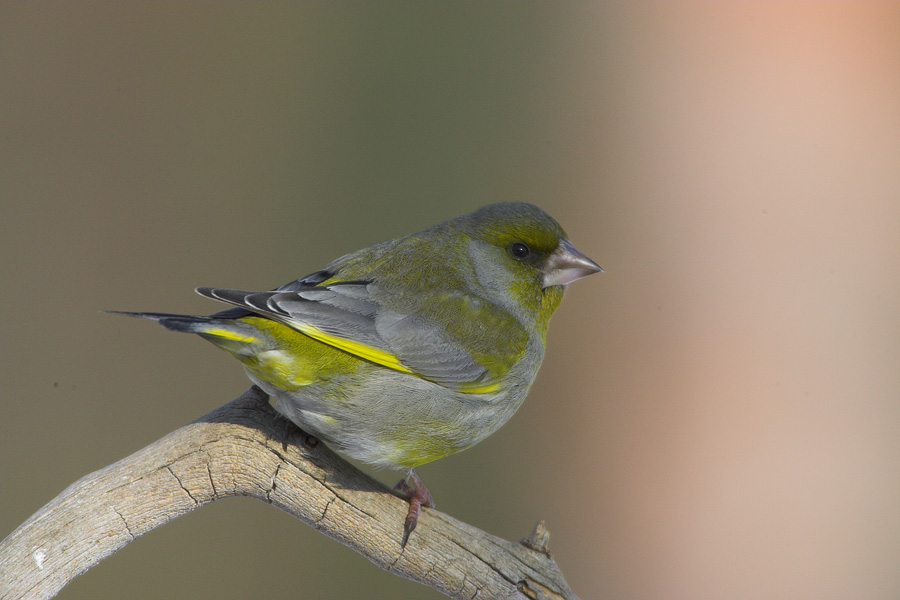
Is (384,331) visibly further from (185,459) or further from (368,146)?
(368,146)

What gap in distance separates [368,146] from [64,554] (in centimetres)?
242

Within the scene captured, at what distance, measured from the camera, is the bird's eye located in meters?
2.12

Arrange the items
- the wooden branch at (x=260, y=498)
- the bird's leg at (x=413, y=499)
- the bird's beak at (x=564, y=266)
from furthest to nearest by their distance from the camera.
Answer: the bird's beak at (x=564, y=266) < the bird's leg at (x=413, y=499) < the wooden branch at (x=260, y=498)

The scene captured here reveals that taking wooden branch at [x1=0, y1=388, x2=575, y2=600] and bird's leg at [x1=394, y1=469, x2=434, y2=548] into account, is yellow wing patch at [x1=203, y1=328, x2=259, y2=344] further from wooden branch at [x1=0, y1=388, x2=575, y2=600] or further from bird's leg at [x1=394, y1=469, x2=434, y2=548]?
bird's leg at [x1=394, y1=469, x2=434, y2=548]

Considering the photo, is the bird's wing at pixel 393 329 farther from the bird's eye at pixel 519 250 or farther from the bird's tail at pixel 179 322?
the bird's eye at pixel 519 250

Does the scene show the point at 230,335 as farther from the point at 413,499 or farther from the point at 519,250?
the point at 519,250

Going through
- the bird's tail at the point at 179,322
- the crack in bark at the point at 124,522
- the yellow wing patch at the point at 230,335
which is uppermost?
the bird's tail at the point at 179,322

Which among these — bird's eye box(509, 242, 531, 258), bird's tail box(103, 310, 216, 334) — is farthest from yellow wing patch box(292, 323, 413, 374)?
bird's eye box(509, 242, 531, 258)

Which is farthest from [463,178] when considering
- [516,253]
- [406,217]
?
[516,253]

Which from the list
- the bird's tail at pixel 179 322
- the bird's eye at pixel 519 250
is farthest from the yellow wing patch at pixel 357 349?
the bird's eye at pixel 519 250

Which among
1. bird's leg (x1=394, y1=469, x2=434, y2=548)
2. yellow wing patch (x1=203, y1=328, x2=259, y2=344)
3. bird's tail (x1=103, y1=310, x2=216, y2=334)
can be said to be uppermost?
bird's tail (x1=103, y1=310, x2=216, y2=334)

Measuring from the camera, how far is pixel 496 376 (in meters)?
1.95

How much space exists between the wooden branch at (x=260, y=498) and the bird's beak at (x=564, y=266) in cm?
63

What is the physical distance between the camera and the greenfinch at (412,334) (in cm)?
171
